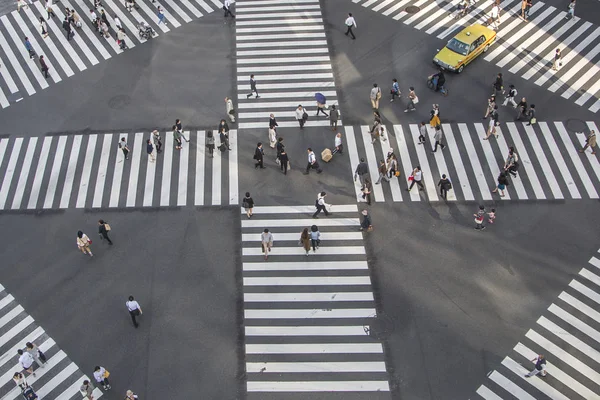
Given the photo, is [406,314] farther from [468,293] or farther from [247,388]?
[247,388]

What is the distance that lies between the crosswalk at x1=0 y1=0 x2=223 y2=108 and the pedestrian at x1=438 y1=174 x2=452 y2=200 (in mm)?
20378

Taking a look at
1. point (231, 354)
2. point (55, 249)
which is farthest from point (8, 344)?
point (231, 354)

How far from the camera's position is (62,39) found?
39438 millimetres

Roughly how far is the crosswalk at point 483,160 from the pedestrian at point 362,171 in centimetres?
36

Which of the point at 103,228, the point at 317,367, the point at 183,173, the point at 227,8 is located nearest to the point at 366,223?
the point at 317,367

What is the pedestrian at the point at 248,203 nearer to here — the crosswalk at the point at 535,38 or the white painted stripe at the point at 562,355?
the white painted stripe at the point at 562,355

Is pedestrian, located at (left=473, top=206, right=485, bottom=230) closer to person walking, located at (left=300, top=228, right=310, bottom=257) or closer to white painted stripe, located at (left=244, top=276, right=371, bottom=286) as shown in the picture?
white painted stripe, located at (left=244, top=276, right=371, bottom=286)

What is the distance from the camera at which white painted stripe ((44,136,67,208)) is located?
30594 mm

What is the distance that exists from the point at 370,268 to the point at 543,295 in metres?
7.18

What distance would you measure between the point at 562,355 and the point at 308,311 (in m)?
9.94

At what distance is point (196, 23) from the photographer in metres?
40.1

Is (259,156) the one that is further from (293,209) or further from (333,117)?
(333,117)

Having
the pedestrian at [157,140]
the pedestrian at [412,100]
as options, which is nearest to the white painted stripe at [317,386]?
the pedestrian at [157,140]

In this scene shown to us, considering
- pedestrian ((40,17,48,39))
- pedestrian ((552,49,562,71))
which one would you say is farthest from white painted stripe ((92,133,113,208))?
pedestrian ((552,49,562,71))
